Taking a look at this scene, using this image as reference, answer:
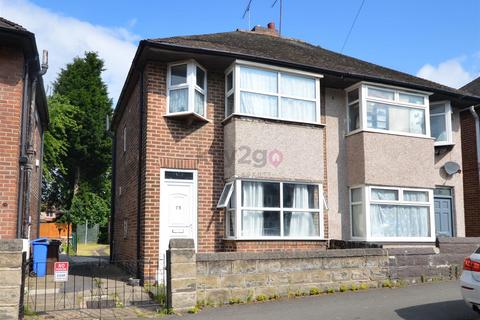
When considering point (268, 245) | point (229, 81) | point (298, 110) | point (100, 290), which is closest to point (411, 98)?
point (298, 110)

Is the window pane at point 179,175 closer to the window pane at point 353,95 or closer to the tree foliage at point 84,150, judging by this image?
the window pane at point 353,95

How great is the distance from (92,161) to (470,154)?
27.5 metres

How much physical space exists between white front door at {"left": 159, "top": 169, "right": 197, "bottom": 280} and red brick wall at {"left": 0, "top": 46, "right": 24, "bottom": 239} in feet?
10.2

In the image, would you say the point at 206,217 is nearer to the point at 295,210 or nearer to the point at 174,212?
the point at 174,212

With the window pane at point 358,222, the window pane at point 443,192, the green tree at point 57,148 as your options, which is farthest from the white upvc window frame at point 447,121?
the green tree at point 57,148

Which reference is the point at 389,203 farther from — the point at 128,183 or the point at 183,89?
the point at 128,183

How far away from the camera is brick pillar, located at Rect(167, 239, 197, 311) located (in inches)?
312

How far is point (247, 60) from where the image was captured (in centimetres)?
1154

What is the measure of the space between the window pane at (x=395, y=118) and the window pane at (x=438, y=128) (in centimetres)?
146

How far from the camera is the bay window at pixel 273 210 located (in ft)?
36.5

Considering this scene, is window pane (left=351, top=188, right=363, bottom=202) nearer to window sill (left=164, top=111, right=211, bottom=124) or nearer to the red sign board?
window sill (left=164, top=111, right=211, bottom=124)

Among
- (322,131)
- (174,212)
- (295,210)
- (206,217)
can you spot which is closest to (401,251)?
(295,210)

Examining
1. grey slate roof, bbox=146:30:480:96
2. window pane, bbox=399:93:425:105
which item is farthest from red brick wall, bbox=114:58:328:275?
window pane, bbox=399:93:425:105

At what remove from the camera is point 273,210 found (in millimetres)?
11445
